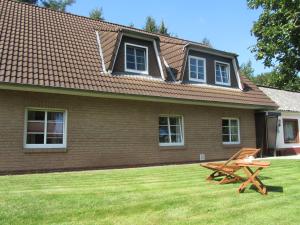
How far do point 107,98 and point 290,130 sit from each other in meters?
15.9

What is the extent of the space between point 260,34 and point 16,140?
629 inches

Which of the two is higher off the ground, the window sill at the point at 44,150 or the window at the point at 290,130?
the window at the point at 290,130

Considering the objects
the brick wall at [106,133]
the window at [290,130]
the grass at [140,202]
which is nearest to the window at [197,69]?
the brick wall at [106,133]

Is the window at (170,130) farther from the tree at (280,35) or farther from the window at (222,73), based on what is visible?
the tree at (280,35)

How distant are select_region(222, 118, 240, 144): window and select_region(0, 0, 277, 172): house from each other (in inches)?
2.1

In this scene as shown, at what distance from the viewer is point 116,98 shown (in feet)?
47.2

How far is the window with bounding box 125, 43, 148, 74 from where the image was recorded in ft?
51.5

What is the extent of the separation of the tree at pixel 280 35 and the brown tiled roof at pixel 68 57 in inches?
126

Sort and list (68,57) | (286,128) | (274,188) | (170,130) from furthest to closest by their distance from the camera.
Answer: (286,128) → (170,130) → (68,57) → (274,188)

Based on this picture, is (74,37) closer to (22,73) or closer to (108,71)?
(108,71)

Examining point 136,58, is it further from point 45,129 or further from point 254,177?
point 254,177

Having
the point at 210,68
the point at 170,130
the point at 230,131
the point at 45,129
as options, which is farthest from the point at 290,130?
the point at 45,129

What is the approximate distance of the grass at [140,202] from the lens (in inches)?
248

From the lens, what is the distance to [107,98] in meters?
14.2
